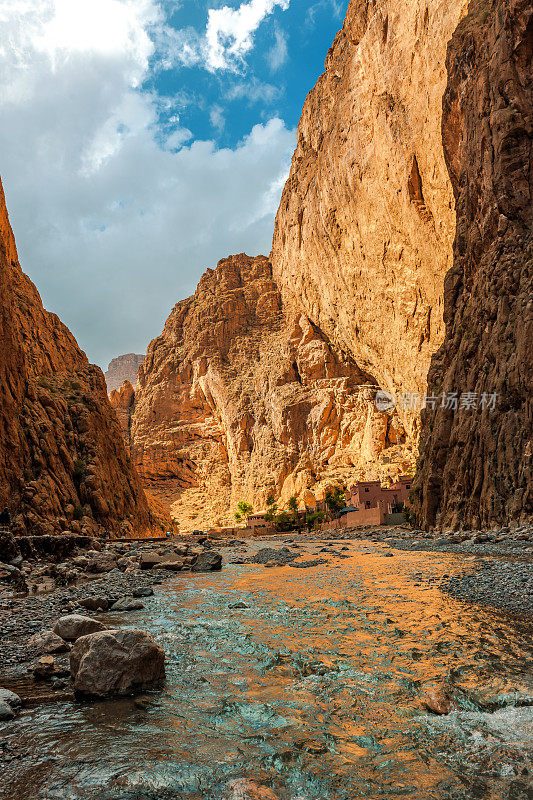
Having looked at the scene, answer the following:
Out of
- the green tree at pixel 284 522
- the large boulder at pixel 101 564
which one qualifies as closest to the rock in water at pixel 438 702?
the large boulder at pixel 101 564

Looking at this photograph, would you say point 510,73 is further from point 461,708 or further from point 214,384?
point 214,384

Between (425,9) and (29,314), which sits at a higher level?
(425,9)

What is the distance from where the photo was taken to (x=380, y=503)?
45.1 m

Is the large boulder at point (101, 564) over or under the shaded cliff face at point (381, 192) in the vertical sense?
under

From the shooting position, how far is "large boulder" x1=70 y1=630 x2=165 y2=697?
4.55 metres

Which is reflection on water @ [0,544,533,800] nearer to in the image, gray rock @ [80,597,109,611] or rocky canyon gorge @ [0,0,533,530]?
gray rock @ [80,597,109,611]

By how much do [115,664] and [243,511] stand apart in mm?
79421

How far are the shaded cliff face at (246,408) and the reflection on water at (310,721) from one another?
6000cm

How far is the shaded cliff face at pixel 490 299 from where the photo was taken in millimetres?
19953

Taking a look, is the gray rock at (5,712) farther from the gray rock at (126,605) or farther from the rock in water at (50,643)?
the gray rock at (126,605)

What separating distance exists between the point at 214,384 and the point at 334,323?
3277 centimetres

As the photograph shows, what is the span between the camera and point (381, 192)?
56594mm

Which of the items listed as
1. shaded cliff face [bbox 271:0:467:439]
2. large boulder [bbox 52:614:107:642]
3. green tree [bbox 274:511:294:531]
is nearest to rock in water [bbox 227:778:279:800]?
large boulder [bbox 52:614:107:642]

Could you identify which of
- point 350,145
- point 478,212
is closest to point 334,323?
point 350,145
